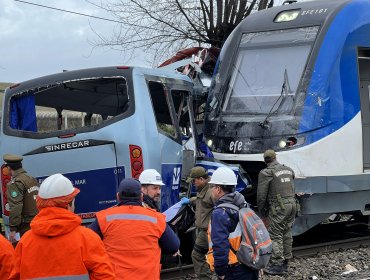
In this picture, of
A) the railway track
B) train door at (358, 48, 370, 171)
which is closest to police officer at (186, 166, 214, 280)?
the railway track

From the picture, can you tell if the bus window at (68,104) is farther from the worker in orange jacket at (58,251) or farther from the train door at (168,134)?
the worker in orange jacket at (58,251)

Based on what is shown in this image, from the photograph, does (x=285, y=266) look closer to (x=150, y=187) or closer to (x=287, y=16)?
(x=150, y=187)

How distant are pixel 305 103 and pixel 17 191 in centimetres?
409

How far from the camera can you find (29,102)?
7.97 m

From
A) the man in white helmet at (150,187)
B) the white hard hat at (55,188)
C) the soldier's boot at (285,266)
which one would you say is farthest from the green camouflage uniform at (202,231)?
the white hard hat at (55,188)

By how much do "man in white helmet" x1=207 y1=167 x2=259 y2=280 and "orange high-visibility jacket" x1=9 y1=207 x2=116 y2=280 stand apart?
127cm

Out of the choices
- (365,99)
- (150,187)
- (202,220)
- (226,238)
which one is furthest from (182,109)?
(226,238)

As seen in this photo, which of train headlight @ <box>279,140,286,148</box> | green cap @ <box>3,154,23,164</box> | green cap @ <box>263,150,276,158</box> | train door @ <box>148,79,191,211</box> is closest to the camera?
green cap @ <box>3,154,23,164</box>

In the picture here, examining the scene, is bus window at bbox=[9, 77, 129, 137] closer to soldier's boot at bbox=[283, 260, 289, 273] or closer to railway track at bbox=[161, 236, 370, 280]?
railway track at bbox=[161, 236, 370, 280]

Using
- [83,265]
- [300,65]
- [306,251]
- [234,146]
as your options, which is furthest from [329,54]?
[83,265]

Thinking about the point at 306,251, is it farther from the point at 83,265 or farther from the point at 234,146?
the point at 83,265

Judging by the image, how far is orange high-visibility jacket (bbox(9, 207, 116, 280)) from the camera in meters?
3.47

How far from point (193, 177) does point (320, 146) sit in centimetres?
242

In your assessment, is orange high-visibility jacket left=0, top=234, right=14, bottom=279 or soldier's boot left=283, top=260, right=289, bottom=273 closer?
orange high-visibility jacket left=0, top=234, right=14, bottom=279
